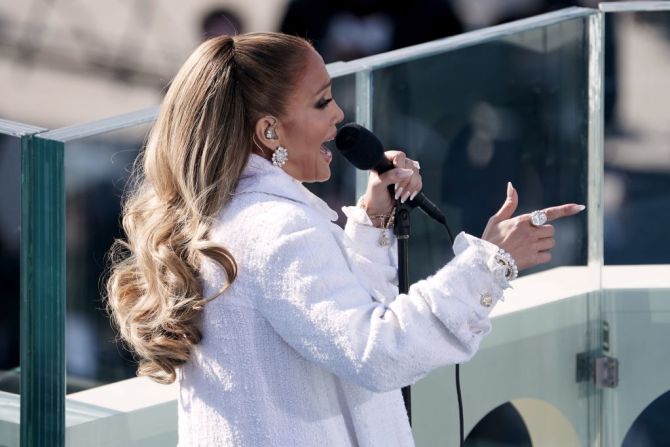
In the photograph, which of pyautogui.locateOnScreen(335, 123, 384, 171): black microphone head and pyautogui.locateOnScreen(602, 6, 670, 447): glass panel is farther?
pyautogui.locateOnScreen(602, 6, 670, 447): glass panel

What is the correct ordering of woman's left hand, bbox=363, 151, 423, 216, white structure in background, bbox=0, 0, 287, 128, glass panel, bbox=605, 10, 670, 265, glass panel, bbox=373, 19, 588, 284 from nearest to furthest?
woman's left hand, bbox=363, 151, 423, 216 < glass panel, bbox=373, 19, 588, 284 < glass panel, bbox=605, 10, 670, 265 < white structure in background, bbox=0, 0, 287, 128

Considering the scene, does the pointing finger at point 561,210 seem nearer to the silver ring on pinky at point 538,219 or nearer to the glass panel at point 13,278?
the silver ring on pinky at point 538,219

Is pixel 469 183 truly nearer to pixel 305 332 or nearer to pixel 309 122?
pixel 309 122

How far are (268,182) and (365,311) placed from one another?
25 centimetres

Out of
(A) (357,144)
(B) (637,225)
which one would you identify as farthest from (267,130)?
(B) (637,225)

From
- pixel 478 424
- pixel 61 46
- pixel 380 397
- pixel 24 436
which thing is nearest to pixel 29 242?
pixel 24 436

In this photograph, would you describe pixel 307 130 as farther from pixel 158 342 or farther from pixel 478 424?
pixel 478 424

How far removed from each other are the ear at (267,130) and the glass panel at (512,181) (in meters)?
1.07

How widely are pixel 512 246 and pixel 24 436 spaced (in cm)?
106

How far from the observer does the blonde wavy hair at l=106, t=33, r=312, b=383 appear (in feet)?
6.11

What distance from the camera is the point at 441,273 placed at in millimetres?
1786

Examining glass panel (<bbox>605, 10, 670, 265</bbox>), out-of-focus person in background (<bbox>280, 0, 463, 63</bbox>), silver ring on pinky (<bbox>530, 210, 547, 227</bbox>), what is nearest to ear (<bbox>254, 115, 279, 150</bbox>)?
silver ring on pinky (<bbox>530, 210, 547, 227</bbox>)

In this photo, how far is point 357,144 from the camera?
2057 millimetres

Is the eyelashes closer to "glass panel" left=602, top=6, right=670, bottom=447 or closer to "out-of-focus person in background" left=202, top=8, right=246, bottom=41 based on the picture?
"glass panel" left=602, top=6, right=670, bottom=447
